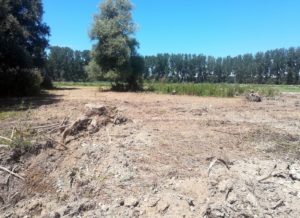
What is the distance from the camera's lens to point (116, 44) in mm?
27719

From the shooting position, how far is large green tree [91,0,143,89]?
27958mm

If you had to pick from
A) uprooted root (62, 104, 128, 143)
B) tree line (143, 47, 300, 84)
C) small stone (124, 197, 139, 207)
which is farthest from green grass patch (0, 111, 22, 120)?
tree line (143, 47, 300, 84)

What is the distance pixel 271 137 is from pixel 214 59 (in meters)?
101

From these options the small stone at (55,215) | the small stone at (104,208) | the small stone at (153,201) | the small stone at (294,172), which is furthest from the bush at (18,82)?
the small stone at (294,172)

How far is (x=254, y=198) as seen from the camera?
528cm

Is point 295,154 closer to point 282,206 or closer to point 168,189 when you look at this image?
point 282,206

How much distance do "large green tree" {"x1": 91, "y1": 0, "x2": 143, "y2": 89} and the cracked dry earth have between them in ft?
63.4

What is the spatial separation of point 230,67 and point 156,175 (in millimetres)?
101108

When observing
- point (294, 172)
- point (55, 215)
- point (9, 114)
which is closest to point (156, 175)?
point (55, 215)

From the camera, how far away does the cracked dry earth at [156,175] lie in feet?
17.4

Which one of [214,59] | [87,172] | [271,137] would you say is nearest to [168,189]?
[87,172]

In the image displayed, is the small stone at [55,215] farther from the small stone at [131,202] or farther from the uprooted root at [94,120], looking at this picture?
the uprooted root at [94,120]

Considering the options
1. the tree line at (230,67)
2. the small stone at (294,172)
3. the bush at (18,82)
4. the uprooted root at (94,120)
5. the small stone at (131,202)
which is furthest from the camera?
the tree line at (230,67)

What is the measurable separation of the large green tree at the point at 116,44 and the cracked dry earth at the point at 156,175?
1932cm
